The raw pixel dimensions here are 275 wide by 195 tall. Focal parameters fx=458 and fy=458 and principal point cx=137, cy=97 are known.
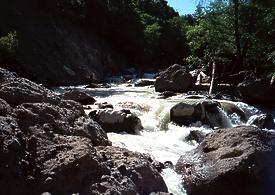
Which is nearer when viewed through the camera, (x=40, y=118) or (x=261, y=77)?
(x=40, y=118)

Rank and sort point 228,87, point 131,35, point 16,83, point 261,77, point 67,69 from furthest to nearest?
point 131,35 → point 67,69 → point 228,87 → point 261,77 → point 16,83

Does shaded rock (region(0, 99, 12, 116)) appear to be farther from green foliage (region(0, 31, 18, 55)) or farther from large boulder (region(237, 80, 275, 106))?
green foliage (region(0, 31, 18, 55))

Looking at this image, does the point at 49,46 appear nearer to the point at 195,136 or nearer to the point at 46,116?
the point at 195,136

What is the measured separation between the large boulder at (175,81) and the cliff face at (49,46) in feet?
21.8

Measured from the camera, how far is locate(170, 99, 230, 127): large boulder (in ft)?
45.9

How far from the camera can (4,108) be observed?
15.0 ft

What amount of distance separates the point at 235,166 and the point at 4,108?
3665mm

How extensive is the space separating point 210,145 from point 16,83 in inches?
146

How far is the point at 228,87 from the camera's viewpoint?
2053 cm

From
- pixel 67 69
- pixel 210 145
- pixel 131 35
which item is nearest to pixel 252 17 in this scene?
pixel 67 69

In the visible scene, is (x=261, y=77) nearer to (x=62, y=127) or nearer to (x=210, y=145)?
(x=210, y=145)

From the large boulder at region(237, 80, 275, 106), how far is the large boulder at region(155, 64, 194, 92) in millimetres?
3524

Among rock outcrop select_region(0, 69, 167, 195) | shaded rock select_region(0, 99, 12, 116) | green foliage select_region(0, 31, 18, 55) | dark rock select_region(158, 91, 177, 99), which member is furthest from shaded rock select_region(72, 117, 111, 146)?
green foliage select_region(0, 31, 18, 55)

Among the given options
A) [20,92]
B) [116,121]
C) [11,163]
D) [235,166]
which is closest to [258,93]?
[116,121]
